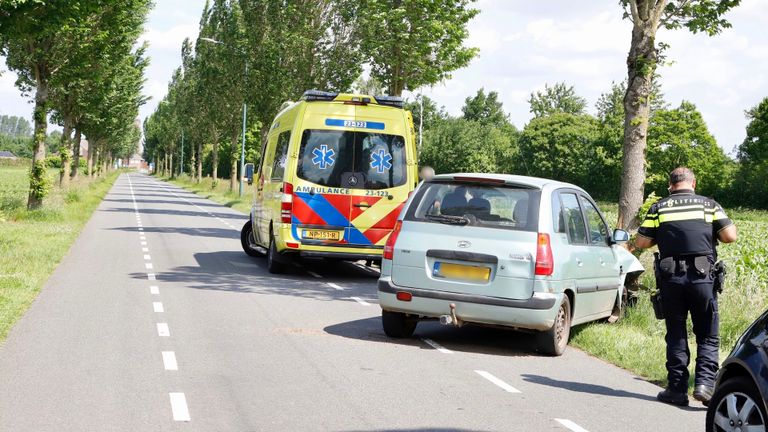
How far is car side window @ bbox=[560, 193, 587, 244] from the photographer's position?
8.95 m

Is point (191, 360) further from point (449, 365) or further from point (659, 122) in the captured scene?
point (659, 122)

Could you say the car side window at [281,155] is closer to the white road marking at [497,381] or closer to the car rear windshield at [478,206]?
the car rear windshield at [478,206]

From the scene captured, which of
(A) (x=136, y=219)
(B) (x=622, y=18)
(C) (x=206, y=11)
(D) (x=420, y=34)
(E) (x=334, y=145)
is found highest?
(C) (x=206, y=11)

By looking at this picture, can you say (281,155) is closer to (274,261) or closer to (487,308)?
(274,261)

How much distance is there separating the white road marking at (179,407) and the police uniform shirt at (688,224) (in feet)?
12.7

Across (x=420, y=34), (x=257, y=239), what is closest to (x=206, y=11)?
(x=420, y=34)

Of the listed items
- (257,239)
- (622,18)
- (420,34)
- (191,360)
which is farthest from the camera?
(420,34)

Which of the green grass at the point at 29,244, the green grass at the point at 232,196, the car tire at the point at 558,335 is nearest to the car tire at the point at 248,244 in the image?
the green grass at the point at 29,244

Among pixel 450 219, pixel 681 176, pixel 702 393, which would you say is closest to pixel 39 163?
pixel 450 219

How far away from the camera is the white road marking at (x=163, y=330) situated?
29.3 feet

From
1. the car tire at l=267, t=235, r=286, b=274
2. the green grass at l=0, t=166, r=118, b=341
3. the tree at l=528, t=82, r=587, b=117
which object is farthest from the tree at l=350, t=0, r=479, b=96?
the tree at l=528, t=82, r=587, b=117

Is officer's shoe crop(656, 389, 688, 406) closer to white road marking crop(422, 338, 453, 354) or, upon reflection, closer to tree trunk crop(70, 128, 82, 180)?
white road marking crop(422, 338, 453, 354)

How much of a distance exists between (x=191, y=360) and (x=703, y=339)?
4.30m

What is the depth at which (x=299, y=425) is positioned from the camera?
18.6 ft
